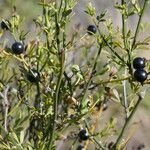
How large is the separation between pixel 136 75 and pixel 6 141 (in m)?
0.48

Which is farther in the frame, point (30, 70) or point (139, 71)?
point (30, 70)

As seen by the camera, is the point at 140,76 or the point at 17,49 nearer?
the point at 140,76

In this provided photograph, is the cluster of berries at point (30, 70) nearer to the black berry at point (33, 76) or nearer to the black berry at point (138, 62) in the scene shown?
the black berry at point (33, 76)

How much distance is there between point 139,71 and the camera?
1458 millimetres

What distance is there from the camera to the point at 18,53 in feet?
5.30

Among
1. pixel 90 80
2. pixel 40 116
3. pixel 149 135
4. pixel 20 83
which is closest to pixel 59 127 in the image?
pixel 40 116

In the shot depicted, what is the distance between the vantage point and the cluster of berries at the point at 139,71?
1449 mm

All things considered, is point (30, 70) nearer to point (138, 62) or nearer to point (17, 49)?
point (17, 49)

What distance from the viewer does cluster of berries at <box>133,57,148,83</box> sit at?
1449 mm

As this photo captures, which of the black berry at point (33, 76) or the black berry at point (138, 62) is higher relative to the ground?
the black berry at point (138, 62)

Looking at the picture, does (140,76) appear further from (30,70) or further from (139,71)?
(30,70)

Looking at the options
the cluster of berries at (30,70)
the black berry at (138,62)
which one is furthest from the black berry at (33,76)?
the black berry at (138,62)

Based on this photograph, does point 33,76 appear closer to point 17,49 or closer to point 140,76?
point 17,49

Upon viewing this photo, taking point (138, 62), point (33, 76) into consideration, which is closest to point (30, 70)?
point (33, 76)
